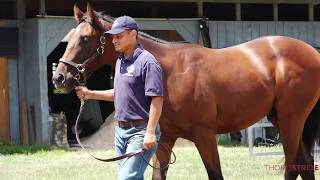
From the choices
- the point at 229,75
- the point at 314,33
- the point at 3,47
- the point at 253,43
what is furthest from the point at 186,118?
the point at 314,33

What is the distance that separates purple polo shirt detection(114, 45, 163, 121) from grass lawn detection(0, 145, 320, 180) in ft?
13.6

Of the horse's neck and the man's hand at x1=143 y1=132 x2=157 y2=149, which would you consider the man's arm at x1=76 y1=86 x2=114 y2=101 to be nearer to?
the man's hand at x1=143 y1=132 x2=157 y2=149

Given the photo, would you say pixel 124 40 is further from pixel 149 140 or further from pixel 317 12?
pixel 317 12

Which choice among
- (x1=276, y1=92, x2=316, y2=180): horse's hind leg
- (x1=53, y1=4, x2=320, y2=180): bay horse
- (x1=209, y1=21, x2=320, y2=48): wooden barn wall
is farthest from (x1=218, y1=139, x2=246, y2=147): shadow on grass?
(x1=276, y1=92, x2=316, y2=180): horse's hind leg

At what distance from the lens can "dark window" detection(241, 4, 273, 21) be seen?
19797 millimetres

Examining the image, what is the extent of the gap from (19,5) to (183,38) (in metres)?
3.91

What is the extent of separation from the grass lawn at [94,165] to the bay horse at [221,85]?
1760 millimetres

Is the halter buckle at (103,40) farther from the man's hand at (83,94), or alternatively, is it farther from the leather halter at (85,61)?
the man's hand at (83,94)

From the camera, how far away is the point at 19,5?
16.5 meters

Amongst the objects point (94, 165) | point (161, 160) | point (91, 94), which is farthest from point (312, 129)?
point (94, 165)

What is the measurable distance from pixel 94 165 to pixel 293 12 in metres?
10.6

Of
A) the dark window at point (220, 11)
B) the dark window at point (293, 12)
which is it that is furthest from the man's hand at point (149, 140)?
the dark window at point (293, 12)

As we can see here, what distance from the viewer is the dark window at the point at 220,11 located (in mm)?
19391

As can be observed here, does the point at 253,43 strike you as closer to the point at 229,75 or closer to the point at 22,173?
the point at 229,75
